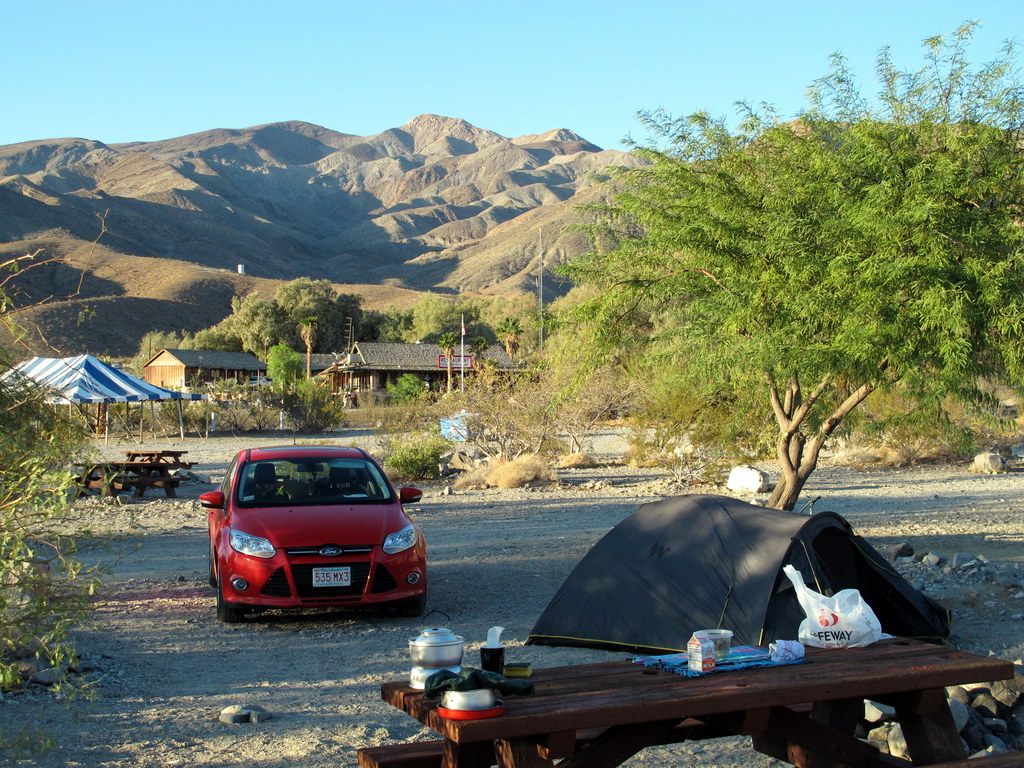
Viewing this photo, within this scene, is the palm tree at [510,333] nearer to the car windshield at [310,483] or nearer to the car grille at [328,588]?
the car windshield at [310,483]

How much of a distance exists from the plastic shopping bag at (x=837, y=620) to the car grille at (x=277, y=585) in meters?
4.28

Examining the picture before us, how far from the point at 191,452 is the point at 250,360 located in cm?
4370

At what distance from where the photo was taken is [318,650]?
790 centimetres

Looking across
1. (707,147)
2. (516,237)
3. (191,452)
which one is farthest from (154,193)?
(707,147)

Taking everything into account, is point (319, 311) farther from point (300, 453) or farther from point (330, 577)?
point (330, 577)

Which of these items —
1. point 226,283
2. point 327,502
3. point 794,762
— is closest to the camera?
point 794,762

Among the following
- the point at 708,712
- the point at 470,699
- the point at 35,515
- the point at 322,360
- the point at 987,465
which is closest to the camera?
the point at 470,699

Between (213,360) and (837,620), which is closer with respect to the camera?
(837,620)

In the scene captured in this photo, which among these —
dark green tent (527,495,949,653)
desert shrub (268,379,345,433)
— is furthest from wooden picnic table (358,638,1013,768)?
desert shrub (268,379,345,433)

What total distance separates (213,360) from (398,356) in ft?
43.4

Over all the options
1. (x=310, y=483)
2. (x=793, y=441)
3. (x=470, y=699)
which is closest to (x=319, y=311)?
(x=793, y=441)

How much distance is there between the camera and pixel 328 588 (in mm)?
8391

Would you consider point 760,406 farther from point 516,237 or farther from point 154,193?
point 154,193

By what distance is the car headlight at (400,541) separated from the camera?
28.3 feet
